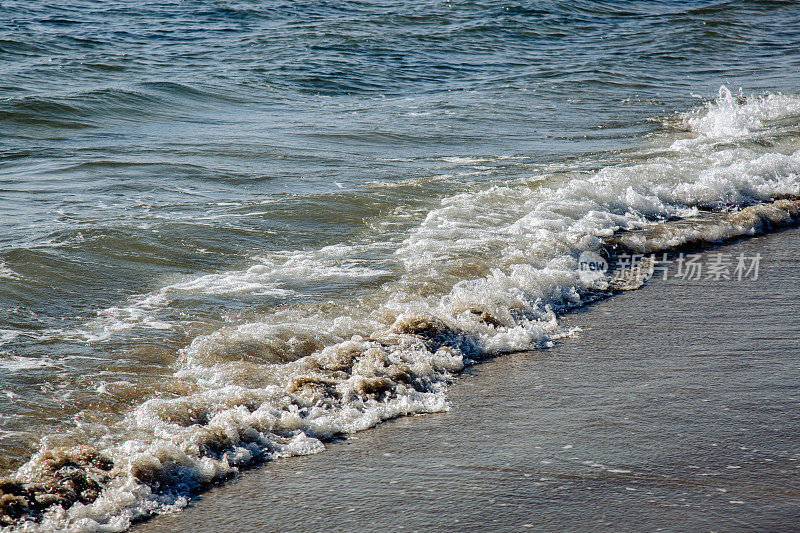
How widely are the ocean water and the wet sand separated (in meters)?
0.20

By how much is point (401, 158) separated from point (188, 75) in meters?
7.23

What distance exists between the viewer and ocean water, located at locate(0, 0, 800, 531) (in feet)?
11.3

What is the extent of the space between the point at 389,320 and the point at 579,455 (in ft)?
5.76

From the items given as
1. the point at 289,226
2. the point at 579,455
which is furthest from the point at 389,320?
the point at 289,226

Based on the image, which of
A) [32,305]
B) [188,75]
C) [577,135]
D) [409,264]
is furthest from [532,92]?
[32,305]

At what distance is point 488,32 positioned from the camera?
2150cm

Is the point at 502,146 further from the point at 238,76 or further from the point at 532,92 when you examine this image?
the point at 238,76

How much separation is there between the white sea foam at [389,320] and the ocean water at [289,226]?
2 centimetres

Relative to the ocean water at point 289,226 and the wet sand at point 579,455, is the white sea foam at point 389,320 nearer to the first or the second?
the ocean water at point 289,226

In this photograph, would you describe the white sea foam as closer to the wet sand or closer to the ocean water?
the ocean water

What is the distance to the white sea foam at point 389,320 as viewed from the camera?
3.10 metres
